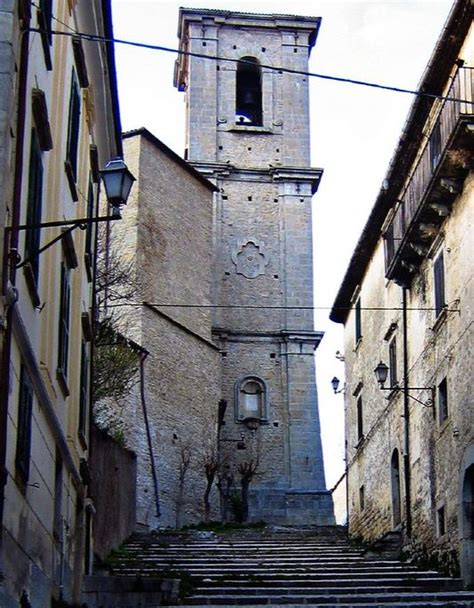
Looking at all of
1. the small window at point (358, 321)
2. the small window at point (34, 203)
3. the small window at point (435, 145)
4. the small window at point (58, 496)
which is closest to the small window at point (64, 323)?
the small window at point (58, 496)

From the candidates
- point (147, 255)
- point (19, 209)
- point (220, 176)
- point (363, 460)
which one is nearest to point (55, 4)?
point (19, 209)

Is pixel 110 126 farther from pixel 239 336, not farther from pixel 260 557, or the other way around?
pixel 239 336

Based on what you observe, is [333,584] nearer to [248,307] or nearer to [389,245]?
[389,245]

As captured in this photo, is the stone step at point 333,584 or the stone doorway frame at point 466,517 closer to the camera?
the stone step at point 333,584

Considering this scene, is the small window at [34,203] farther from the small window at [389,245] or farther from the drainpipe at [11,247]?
the small window at [389,245]

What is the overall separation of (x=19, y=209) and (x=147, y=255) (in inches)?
1178

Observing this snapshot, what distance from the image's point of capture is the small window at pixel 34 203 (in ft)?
38.4

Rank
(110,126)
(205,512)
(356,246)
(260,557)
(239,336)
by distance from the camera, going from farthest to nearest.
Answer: (239,336) < (205,512) < (356,246) < (260,557) < (110,126)

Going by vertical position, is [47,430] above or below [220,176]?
below

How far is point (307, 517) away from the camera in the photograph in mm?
42562

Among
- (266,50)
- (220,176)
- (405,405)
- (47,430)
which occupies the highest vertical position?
(266,50)

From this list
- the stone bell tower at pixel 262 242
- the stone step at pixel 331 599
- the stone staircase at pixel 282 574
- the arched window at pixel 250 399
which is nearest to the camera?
the stone step at pixel 331 599

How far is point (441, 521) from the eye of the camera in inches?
846

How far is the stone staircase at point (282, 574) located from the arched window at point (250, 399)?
17246mm
